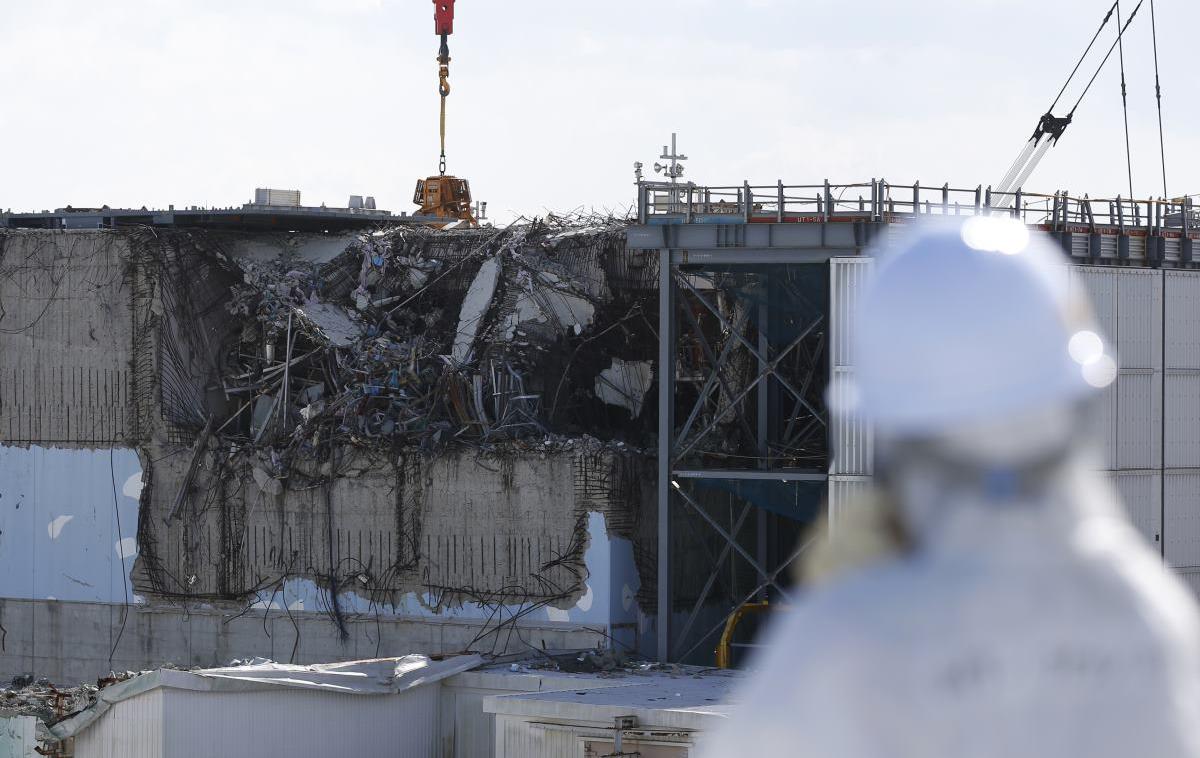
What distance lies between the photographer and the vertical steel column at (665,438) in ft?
107

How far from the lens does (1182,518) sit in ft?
107

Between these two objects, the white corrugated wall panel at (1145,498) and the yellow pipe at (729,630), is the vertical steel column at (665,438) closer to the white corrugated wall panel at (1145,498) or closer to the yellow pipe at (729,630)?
the yellow pipe at (729,630)

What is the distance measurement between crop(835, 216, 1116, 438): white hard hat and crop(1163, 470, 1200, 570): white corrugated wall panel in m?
31.3

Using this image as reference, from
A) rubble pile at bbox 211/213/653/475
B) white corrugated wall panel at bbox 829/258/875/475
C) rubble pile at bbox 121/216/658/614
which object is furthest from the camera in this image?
rubble pile at bbox 211/213/653/475

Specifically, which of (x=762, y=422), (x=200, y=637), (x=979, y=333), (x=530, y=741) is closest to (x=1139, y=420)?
(x=762, y=422)

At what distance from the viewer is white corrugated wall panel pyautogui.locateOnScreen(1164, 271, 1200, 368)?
3278cm

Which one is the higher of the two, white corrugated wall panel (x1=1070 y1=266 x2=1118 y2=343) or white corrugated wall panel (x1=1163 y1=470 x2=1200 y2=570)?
white corrugated wall panel (x1=1070 y1=266 x2=1118 y2=343)

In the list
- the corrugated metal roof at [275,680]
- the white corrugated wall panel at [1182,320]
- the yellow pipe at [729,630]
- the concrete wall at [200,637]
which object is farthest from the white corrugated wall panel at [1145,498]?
the corrugated metal roof at [275,680]

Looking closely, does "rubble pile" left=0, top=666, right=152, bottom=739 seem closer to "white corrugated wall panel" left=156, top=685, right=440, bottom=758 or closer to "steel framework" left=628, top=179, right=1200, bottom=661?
"white corrugated wall panel" left=156, top=685, right=440, bottom=758

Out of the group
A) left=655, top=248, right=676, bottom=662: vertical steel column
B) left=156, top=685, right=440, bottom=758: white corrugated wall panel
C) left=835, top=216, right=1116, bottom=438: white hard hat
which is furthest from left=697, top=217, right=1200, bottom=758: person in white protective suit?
left=655, top=248, right=676, bottom=662: vertical steel column

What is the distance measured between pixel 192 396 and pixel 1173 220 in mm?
20614

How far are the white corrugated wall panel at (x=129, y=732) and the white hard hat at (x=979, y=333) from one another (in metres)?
25.3

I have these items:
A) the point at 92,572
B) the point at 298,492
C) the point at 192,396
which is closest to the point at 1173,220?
the point at 298,492

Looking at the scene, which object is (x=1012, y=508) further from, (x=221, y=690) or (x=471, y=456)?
(x=471, y=456)
